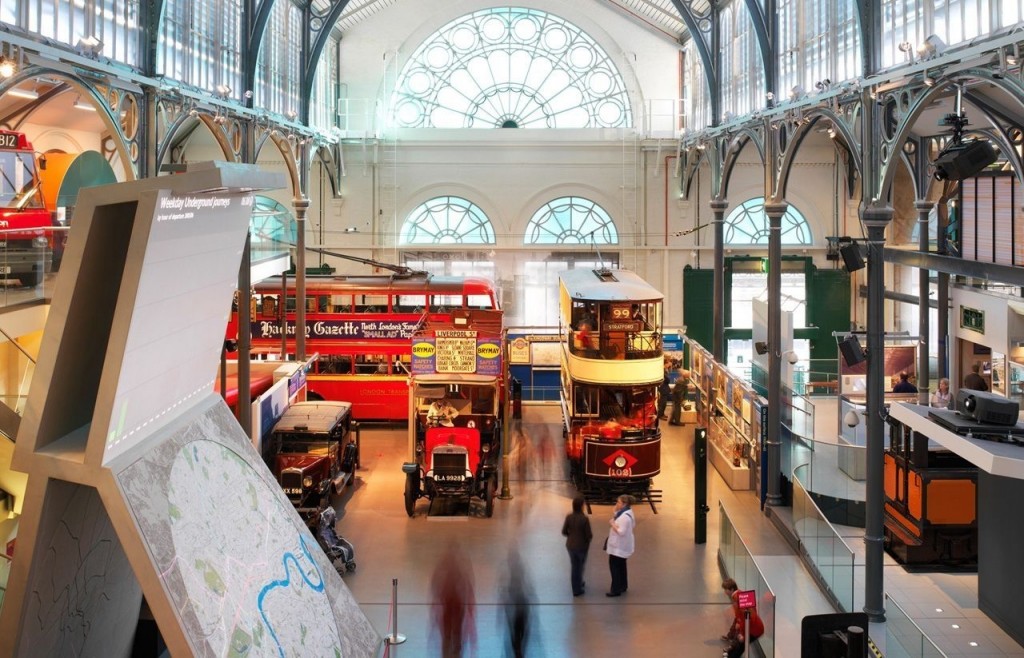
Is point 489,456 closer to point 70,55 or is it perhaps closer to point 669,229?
point 70,55

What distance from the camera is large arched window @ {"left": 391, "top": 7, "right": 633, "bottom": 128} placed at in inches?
1147

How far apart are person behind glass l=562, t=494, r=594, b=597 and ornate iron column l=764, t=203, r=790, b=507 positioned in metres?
4.84

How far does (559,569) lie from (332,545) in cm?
311

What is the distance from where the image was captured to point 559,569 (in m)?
13.1

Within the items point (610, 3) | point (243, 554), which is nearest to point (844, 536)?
point (243, 554)

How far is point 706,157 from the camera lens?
2767 cm

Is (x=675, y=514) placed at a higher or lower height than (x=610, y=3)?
lower

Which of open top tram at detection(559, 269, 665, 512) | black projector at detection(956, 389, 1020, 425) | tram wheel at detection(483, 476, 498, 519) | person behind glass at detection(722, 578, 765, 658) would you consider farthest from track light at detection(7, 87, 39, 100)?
black projector at detection(956, 389, 1020, 425)

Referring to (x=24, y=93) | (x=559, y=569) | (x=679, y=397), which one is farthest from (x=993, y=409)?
(x=24, y=93)

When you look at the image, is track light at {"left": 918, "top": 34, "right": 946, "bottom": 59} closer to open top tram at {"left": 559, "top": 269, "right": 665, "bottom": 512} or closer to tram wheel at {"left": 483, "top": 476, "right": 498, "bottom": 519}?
open top tram at {"left": 559, "top": 269, "right": 665, "bottom": 512}

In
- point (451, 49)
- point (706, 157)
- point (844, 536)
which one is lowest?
point (844, 536)

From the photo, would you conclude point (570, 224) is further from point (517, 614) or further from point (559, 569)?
point (517, 614)

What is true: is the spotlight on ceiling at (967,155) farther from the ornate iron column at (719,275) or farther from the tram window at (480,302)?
the tram window at (480,302)

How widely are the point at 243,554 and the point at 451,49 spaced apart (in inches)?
948
